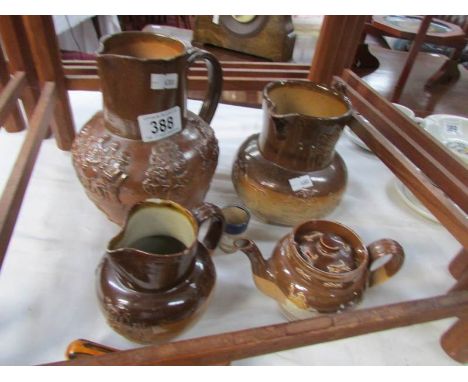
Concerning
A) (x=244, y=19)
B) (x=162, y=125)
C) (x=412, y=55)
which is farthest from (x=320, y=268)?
(x=244, y=19)

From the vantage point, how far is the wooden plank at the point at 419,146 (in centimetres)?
46

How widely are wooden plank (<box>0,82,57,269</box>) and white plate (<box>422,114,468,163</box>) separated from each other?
0.72 meters

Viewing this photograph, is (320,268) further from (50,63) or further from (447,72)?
(447,72)

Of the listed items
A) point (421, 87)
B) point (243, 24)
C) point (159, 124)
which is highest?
point (159, 124)

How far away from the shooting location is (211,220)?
0.46 metres

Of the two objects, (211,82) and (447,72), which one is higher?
(211,82)

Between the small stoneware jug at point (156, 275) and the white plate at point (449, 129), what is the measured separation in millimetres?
572

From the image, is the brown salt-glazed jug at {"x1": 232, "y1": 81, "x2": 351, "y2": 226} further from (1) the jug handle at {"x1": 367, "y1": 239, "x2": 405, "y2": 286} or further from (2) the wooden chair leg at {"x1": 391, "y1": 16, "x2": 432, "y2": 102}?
(2) the wooden chair leg at {"x1": 391, "y1": 16, "x2": 432, "y2": 102}

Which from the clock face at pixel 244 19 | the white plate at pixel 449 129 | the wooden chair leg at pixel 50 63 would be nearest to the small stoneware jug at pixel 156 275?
the wooden chair leg at pixel 50 63

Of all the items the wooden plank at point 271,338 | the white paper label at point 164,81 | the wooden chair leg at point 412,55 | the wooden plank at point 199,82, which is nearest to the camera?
the wooden plank at point 271,338

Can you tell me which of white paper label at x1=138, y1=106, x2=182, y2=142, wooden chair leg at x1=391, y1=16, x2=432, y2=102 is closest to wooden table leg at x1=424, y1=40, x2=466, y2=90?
wooden chair leg at x1=391, y1=16, x2=432, y2=102

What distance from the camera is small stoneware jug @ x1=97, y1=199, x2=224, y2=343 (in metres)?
0.36

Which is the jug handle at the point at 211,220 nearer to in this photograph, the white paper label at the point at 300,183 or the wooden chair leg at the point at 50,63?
the white paper label at the point at 300,183

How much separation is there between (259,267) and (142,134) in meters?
0.22
